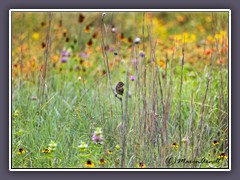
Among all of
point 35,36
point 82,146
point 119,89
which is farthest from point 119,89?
point 35,36

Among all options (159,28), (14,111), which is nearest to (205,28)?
(159,28)

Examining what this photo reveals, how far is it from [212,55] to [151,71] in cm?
57

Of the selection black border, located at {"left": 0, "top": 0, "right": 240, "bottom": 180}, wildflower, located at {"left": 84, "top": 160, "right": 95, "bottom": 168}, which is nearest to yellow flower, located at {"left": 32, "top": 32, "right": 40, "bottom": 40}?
black border, located at {"left": 0, "top": 0, "right": 240, "bottom": 180}

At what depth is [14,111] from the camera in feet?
13.1

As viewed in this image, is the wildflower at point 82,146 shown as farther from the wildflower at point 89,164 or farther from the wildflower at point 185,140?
the wildflower at point 185,140

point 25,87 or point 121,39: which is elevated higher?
point 121,39

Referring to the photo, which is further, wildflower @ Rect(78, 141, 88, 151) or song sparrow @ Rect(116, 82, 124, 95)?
song sparrow @ Rect(116, 82, 124, 95)

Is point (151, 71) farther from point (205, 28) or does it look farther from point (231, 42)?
point (205, 28)

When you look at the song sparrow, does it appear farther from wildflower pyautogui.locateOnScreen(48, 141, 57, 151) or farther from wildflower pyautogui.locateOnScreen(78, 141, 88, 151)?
wildflower pyautogui.locateOnScreen(48, 141, 57, 151)

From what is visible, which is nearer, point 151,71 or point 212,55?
point 151,71

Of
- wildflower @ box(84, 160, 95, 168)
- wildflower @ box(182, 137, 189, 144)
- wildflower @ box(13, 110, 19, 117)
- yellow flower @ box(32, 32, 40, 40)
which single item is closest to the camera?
wildflower @ box(84, 160, 95, 168)

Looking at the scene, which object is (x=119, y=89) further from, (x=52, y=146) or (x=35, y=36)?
(x=35, y=36)
